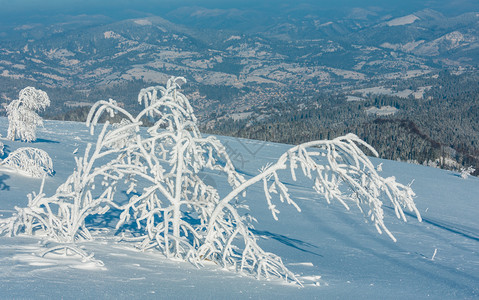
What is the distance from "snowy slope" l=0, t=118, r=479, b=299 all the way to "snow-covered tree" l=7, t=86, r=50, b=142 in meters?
6.75

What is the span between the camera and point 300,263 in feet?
32.3

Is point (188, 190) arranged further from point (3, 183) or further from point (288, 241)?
point (3, 183)

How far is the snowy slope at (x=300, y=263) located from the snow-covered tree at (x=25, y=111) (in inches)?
266

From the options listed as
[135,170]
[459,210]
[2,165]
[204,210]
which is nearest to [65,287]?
[135,170]

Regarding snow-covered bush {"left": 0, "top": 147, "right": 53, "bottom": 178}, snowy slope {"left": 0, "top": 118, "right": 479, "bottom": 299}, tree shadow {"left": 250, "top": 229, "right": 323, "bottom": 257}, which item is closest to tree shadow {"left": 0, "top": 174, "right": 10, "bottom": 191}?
snowy slope {"left": 0, "top": 118, "right": 479, "bottom": 299}

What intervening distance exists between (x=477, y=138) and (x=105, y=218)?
409 feet

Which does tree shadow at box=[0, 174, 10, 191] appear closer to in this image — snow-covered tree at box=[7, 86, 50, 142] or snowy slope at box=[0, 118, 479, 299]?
snowy slope at box=[0, 118, 479, 299]

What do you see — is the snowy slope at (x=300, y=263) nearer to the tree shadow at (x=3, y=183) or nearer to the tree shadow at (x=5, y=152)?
the tree shadow at (x=3, y=183)

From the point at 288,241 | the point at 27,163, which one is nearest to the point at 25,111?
the point at 27,163

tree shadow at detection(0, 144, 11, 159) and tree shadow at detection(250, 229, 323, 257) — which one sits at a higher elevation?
tree shadow at detection(0, 144, 11, 159)

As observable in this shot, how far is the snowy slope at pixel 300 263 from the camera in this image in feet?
18.6

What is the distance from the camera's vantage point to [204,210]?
29.7ft

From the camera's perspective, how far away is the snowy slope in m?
5.66

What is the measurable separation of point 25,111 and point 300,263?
76.9 ft
